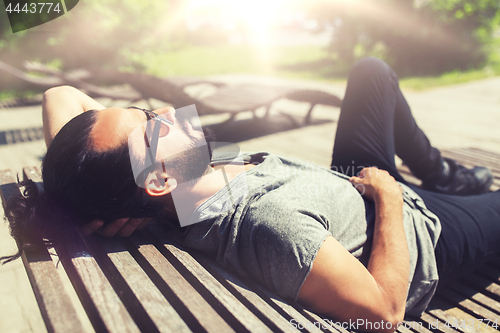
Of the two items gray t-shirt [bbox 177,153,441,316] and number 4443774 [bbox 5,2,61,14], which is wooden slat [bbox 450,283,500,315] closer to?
gray t-shirt [bbox 177,153,441,316]

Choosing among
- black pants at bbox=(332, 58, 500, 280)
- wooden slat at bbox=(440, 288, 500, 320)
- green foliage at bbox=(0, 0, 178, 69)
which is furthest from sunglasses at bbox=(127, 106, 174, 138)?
green foliage at bbox=(0, 0, 178, 69)

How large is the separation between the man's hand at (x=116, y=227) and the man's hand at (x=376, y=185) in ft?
3.56

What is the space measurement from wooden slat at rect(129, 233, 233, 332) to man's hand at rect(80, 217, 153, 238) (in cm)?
6

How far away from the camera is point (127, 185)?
1.35 metres

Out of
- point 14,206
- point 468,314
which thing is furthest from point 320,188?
point 14,206

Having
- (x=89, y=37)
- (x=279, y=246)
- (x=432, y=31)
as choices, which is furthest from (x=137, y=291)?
(x=432, y=31)

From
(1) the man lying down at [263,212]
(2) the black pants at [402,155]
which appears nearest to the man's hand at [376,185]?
(1) the man lying down at [263,212]

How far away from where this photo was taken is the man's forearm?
1312 millimetres

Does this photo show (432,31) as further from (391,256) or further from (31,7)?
(391,256)

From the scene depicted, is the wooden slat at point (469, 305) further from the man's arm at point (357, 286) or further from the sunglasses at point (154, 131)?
the sunglasses at point (154, 131)

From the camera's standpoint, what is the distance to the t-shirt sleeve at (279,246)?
3.99ft

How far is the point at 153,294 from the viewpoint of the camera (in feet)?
3.63

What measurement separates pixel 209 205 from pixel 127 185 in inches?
12.8

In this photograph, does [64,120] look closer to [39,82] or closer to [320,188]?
[320,188]
